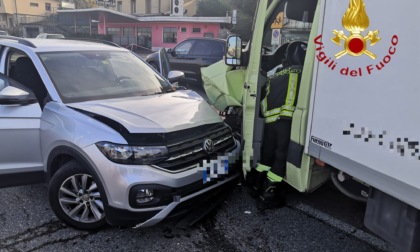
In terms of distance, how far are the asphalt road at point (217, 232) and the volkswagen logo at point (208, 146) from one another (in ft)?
2.35

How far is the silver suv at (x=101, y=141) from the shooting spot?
8.87 ft

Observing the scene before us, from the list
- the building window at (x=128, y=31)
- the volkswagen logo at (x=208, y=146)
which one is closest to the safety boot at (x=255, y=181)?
the volkswagen logo at (x=208, y=146)

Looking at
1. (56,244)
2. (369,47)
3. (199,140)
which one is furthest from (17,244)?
(369,47)

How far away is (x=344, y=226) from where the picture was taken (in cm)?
330

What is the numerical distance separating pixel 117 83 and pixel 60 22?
44.2m

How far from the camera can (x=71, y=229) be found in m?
3.11

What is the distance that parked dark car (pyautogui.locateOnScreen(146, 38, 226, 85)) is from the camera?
9922mm

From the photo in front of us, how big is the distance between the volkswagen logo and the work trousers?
0.58 m

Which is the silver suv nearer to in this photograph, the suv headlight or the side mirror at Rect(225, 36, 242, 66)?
the suv headlight

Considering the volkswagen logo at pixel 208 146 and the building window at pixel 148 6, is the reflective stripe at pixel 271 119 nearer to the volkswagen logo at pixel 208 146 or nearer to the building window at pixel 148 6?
the volkswagen logo at pixel 208 146

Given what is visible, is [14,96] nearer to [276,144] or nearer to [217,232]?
[217,232]

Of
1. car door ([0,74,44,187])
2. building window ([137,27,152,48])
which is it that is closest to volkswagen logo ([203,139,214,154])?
car door ([0,74,44,187])

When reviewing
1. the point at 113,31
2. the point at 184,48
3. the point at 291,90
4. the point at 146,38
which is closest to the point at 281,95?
the point at 291,90

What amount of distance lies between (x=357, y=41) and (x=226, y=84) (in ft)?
6.34
